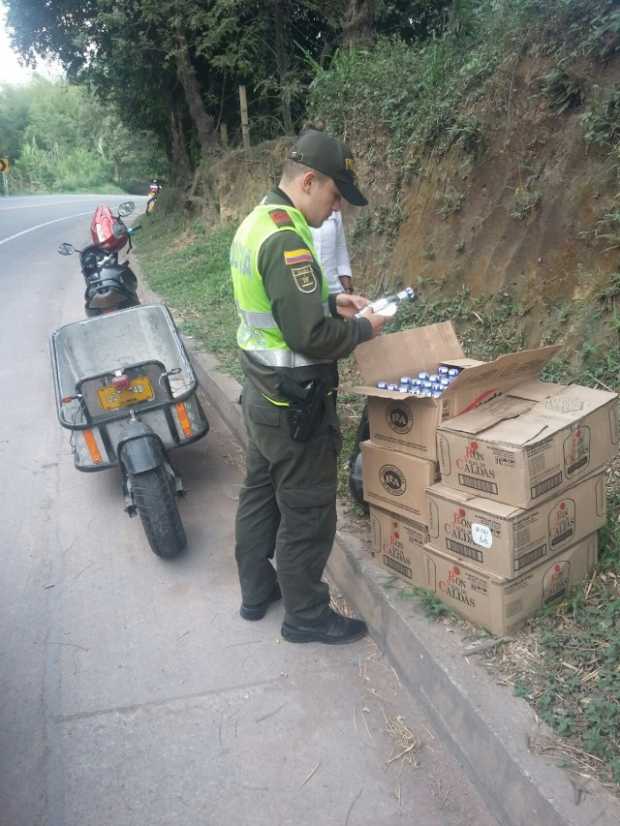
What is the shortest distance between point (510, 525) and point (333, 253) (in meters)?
2.61

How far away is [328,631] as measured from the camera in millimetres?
3080

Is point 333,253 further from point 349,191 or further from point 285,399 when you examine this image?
point 285,399

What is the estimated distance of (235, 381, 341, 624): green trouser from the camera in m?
2.80

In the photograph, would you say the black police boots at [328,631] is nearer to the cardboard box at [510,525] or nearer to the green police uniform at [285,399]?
the green police uniform at [285,399]

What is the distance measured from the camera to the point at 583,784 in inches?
79.6

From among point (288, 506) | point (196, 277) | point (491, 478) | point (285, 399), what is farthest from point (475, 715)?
point (196, 277)

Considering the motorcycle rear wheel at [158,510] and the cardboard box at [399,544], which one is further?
the motorcycle rear wheel at [158,510]

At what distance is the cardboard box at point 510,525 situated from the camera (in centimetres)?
253

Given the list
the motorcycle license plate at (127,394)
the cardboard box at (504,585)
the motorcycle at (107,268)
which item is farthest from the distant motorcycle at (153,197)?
the cardboard box at (504,585)

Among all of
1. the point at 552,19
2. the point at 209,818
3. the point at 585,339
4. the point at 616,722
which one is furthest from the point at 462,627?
the point at 552,19

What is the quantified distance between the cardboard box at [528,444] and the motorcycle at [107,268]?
4.09m

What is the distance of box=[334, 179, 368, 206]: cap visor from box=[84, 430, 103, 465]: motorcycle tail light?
7.14 ft

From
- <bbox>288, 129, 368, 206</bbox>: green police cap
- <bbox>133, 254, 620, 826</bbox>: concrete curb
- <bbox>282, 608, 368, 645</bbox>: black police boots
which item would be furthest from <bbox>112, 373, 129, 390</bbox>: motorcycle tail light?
<bbox>288, 129, 368, 206</bbox>: green police cap

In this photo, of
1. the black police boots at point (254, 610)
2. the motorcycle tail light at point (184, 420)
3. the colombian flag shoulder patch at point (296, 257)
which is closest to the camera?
the colombian flag shoulder patch at point (296, 257)
